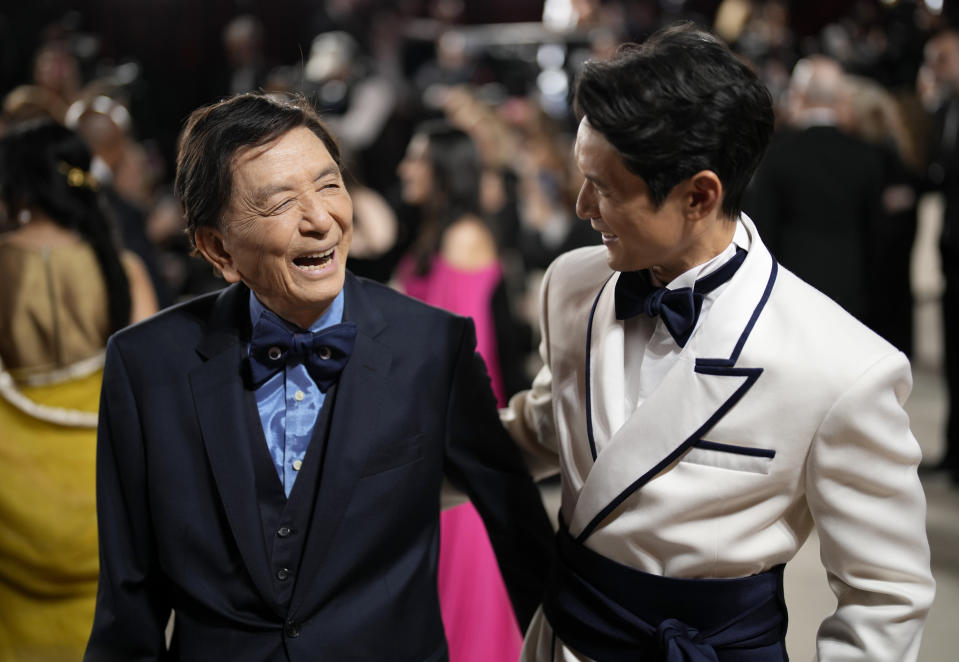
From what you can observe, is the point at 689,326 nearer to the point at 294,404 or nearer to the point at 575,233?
the point at 294,404

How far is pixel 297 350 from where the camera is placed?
147 cm

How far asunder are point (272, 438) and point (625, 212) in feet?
2.08

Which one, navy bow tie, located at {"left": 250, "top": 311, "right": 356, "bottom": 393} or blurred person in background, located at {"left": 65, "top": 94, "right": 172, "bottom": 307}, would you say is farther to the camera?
blurred person in background, located at {"left": 65, "top": 94, "right": 172, "bottom": 307}

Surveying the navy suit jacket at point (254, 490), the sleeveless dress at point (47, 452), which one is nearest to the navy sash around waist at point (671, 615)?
the navy suit jacket at point (254, 490)

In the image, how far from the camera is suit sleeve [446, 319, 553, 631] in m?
1.57

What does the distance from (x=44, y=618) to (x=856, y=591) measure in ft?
6.13

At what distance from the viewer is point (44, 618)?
Answer: 7.55ft

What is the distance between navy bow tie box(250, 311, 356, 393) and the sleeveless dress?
1.06 meters

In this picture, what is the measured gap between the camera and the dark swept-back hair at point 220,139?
142 cm

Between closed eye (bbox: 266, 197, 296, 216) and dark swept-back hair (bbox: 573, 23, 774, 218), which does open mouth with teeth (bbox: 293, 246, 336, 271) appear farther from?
dark swept-back hair (bbox: 573, 23, 774, 218)

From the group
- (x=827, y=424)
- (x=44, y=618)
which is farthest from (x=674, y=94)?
(x=44, y=618)

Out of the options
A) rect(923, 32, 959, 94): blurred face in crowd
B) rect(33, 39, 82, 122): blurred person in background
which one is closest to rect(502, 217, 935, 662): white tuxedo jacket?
rect(923, 32, 959, 94): blurred face in crowd

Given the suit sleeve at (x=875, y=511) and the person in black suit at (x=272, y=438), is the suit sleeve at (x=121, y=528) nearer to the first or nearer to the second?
the person in black suit at (x=272, y=438)

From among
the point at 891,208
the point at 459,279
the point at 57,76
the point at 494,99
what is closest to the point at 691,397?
the point at 459,279
